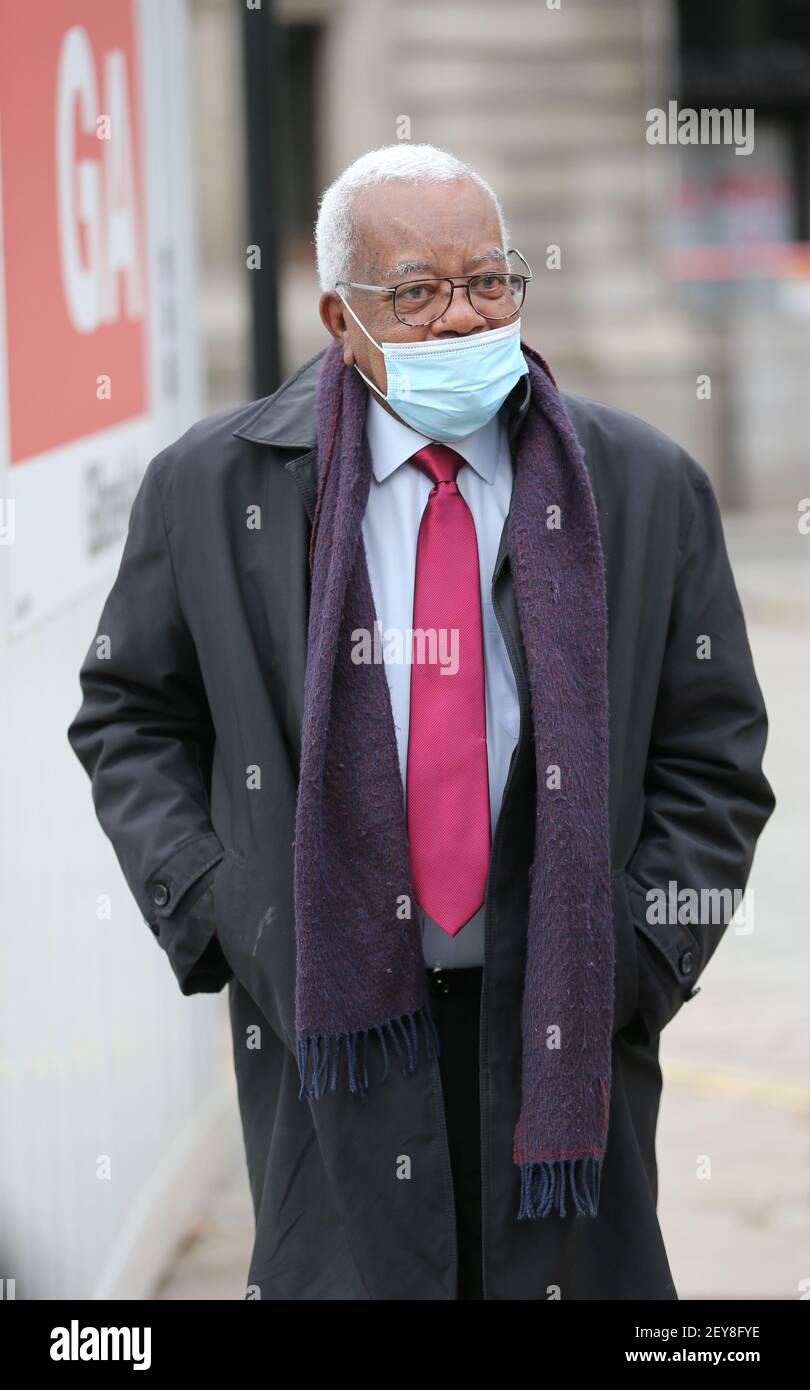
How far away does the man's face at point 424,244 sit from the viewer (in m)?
2.53

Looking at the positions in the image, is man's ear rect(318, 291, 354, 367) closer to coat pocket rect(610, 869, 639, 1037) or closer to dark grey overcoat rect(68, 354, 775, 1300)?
dark grey overcoat rect(68, 354, 775, 1300)

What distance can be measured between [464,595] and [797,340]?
14.2m

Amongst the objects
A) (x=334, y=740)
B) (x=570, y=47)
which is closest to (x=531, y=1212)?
(x=334, y=740)

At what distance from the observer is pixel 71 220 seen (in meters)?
3.63

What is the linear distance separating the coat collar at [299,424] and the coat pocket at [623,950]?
661 mm

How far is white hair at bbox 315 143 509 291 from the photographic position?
2551mm

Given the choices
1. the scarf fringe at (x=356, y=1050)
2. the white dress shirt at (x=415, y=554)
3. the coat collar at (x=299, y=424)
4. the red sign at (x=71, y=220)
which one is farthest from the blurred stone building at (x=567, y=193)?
the scarf fringe at (x=356, y=1050)

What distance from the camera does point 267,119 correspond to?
4.60 meters

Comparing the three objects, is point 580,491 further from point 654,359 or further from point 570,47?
point 570,47

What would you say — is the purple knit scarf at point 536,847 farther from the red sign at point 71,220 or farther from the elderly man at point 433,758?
the red sign at point 71,220

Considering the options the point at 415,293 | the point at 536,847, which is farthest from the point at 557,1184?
the point at 415,293

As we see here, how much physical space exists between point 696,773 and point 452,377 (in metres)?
0.67

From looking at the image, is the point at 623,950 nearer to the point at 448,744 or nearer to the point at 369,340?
the point at 448,744

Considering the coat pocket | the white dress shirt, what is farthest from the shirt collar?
the coat pocket
